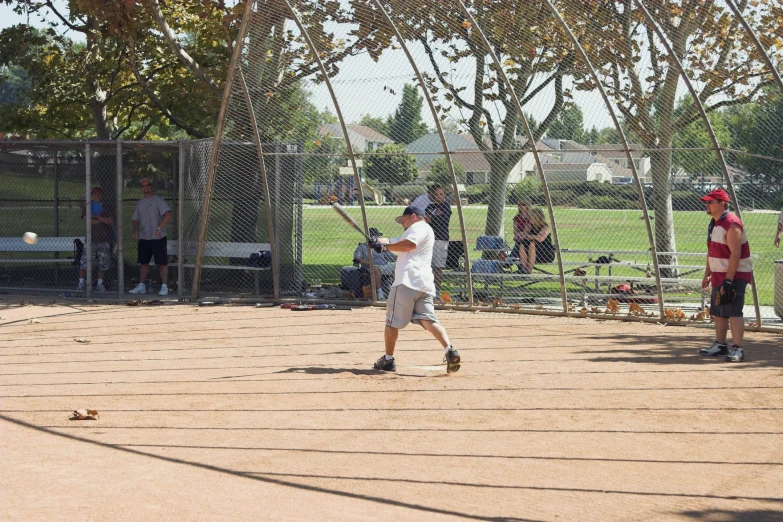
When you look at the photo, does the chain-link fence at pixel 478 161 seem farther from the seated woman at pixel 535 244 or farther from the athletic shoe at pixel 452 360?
the athletic shoe at pixel 452 360

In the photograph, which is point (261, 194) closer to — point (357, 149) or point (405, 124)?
point (357, 149)

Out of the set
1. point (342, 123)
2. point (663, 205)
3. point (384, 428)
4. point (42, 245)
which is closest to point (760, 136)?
point (663, 205)

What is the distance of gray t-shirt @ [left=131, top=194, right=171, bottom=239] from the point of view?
15398 mm

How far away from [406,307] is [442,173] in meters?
5.77

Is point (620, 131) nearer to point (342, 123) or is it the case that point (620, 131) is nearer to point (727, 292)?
point (727, 292)

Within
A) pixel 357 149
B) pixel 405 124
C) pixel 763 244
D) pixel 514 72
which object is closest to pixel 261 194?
pixel 357 149

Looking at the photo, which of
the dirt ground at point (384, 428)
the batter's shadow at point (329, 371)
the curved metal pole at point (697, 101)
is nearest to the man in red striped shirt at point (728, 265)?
the dirt ground at point (384, 428)

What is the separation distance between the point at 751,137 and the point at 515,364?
14.7ft

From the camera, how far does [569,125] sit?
42.0 ft

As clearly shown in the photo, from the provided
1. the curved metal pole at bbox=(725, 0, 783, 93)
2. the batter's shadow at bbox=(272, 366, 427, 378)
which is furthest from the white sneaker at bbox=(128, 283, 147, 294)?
the curved metal pole at bbox=(725, 0, 783, 93)

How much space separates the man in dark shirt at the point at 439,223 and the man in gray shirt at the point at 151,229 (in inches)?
172

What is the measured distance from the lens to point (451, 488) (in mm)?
5461

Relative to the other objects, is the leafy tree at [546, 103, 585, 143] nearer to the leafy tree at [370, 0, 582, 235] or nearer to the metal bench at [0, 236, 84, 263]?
the leafy tree at [370, 0, 582, 235]

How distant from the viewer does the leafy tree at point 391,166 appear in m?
14.3
